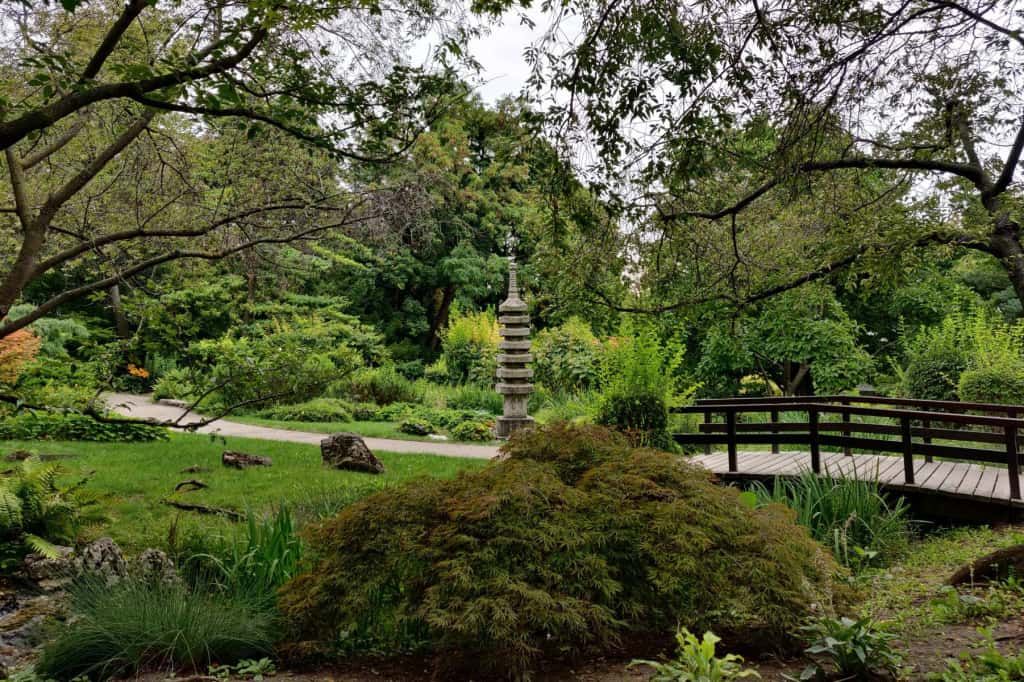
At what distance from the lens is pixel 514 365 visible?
13430mm

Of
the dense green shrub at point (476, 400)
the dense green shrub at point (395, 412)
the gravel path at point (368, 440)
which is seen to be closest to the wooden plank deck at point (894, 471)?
the gravel path at point (368, 440)

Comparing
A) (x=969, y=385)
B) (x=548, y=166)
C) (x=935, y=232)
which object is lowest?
(x=969, y=385)

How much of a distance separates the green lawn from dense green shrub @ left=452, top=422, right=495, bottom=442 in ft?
7.93

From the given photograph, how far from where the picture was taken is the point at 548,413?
14.4m

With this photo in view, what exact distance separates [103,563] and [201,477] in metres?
3.79

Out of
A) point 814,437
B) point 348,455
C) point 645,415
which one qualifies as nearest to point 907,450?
point 814,437

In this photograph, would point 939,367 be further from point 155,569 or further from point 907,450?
point 155,569

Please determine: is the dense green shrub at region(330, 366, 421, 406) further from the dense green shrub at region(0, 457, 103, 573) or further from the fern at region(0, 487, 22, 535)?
the fern at region(0, 487, 22, 535)

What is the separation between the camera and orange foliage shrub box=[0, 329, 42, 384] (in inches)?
359

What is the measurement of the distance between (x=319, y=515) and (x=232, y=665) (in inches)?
115

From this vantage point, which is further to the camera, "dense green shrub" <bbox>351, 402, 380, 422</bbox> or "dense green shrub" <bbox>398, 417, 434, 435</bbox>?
"dense green shrub" <bbox>351, 402, 380, 422</bbox>

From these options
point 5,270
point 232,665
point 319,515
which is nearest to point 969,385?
point 319,515

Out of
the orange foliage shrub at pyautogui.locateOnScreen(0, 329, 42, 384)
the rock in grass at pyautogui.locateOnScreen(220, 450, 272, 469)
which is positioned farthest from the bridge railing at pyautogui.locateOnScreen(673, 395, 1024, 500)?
the orange foliage shrub at pyautogui.locateOnScreen(0, 329, 42, 384)

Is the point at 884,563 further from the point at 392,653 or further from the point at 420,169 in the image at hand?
the point at 420,169
